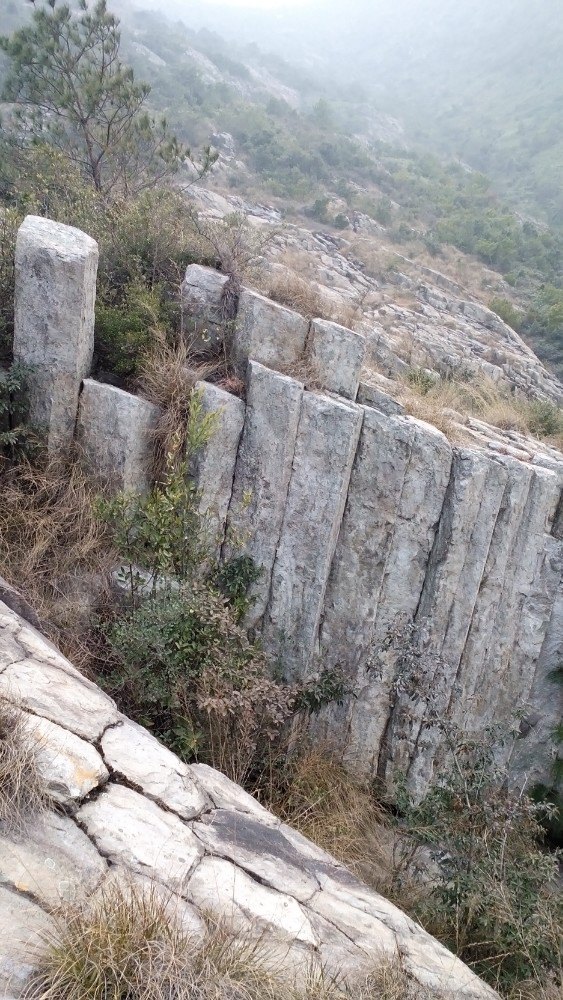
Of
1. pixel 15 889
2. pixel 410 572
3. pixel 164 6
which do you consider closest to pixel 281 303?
pixel 410 572

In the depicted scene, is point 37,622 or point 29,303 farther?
point 29,303

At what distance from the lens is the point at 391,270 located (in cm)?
1706

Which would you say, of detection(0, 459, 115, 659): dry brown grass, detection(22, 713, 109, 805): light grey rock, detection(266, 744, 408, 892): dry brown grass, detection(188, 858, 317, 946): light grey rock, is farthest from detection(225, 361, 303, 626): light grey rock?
detection(188, 858, 317, 946): light grey rock

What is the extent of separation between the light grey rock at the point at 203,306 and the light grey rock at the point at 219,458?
2.02 feet

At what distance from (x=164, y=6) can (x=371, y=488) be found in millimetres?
83669

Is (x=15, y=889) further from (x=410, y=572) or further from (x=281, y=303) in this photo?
(x=281, y=303)

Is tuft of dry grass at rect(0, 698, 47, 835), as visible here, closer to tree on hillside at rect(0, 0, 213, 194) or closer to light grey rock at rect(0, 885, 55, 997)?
light grey rock at rect(0, 885, 55, 997)

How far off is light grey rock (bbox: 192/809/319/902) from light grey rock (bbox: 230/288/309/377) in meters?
4.02

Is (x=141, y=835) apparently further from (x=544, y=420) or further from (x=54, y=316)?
(x=544, y=420)

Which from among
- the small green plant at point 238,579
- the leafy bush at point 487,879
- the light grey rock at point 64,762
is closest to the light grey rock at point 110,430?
the small green plant at point 238,579

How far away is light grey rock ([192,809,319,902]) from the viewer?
3070 millimetres

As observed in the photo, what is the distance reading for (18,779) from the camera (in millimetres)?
2553

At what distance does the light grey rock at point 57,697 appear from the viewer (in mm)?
3117

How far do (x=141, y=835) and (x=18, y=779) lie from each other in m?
0.64
